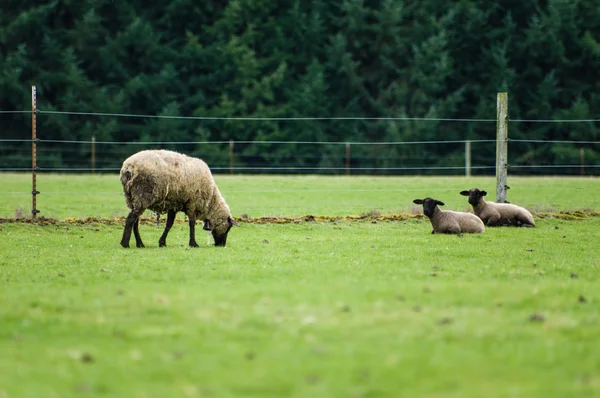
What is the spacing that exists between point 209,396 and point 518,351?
253cm

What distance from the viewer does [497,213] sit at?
19859 millimetres

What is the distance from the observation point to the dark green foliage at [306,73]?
5412cm

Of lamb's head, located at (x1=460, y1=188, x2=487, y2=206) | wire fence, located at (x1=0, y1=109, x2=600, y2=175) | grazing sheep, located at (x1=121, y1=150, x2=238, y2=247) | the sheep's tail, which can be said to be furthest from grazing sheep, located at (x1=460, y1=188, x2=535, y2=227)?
wire fence, located at (x1=0, y1=109, x2=600, y2=175)

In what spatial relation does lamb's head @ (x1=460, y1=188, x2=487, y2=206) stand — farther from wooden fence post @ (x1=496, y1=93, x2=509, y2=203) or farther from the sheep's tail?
the sheep's tail

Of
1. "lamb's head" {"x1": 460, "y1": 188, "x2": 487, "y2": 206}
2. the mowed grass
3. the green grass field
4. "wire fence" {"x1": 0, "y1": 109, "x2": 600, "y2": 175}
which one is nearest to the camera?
the green grass field

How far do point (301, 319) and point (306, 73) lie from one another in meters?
53.0

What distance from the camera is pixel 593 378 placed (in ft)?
19.5

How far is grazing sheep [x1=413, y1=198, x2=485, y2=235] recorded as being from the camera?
58.5 feet

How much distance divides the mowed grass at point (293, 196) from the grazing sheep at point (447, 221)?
386 centimetres

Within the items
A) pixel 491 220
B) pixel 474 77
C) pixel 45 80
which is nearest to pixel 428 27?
pixel 474 77

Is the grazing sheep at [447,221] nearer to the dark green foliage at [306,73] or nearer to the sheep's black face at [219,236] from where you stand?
the sheep's black face at [219,236]

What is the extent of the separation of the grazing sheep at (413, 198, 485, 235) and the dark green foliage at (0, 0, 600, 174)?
33542 millimetres

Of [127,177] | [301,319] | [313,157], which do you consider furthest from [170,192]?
[313,157]

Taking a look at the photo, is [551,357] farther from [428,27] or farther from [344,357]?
[428,27]
